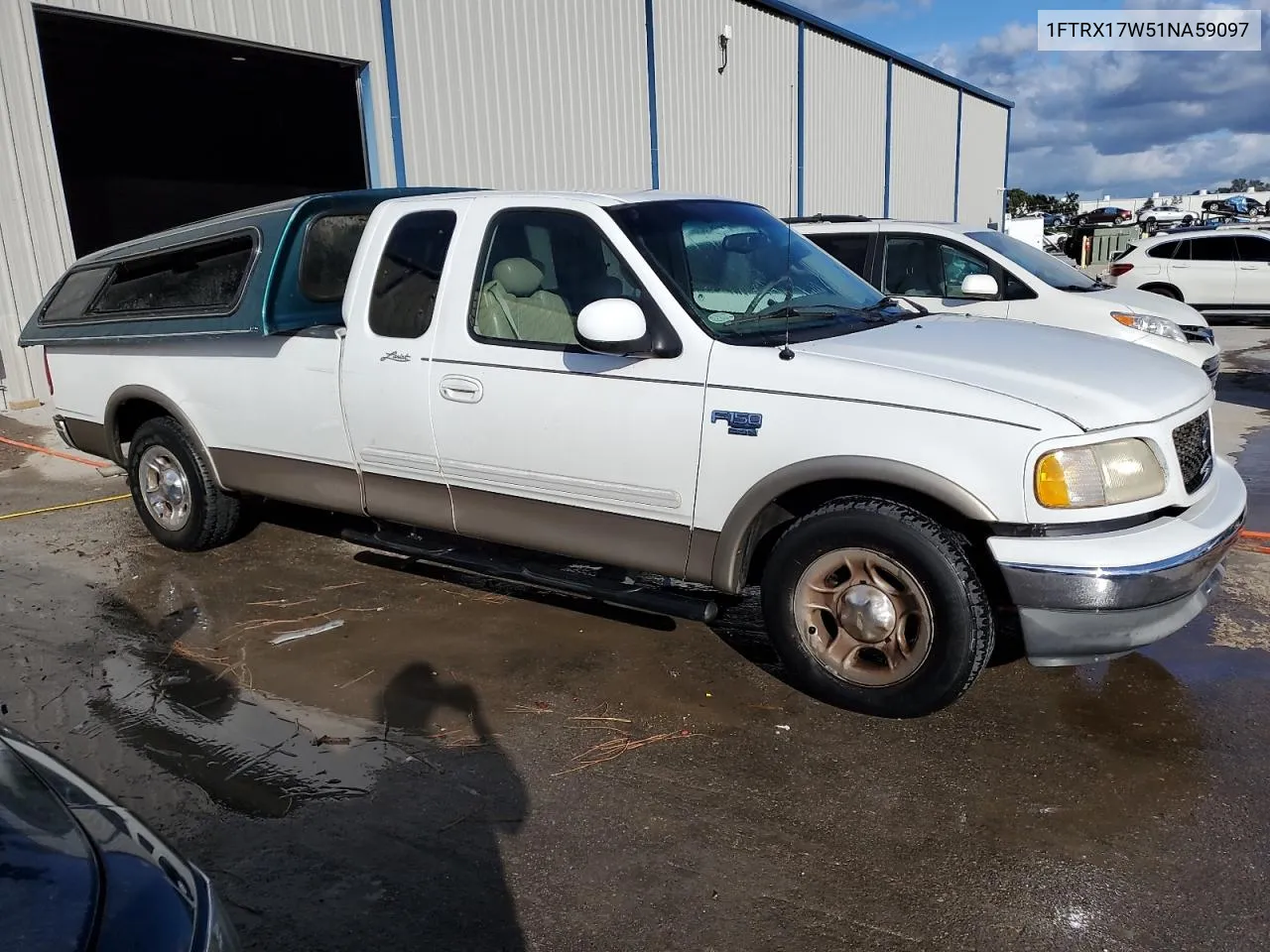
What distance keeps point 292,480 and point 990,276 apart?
225 inches

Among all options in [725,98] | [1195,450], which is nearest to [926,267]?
[1195,450]

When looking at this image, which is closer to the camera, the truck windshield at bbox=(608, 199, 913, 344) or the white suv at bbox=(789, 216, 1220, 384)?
the truck windshield at bbox=(608, 199, 913, 344)

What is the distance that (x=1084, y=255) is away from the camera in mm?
30188

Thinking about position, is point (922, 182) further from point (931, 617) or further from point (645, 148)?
point (931, 617)

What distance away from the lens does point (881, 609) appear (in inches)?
140

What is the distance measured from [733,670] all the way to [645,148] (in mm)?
13505

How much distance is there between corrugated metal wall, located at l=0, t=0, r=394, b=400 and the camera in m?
9.25

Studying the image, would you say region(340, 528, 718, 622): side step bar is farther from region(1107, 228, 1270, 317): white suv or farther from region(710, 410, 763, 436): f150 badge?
region(1107, 228, 1270, 317): white suv

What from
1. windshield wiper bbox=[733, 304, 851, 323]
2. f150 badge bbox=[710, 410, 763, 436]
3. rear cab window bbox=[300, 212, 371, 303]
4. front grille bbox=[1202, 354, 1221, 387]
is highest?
rear cab window bbox=[300, 212, 371, 303]

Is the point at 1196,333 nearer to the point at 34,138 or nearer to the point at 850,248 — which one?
the point at 850,248

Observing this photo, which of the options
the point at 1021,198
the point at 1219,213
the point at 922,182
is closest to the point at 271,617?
the point at 922,182

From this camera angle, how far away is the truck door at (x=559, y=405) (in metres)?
3.86

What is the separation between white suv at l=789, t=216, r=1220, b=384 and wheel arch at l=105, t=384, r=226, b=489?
17.4 feet

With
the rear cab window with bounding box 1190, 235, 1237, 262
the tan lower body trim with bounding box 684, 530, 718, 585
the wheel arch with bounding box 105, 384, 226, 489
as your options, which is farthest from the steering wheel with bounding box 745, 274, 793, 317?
the rear cab window with bounding box 1190, 235, 1237, 262
